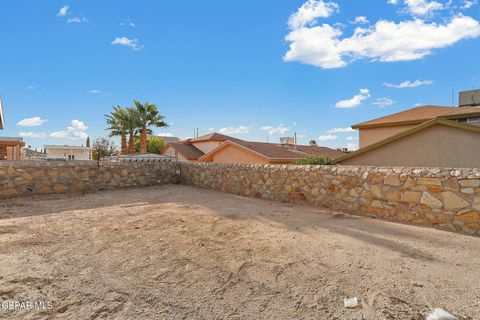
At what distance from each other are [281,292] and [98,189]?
9.86 m

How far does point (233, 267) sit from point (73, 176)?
9.14 meters


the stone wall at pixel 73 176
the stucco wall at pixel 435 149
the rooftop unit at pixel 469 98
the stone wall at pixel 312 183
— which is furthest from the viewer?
the rooftop unit at pixel 469 98

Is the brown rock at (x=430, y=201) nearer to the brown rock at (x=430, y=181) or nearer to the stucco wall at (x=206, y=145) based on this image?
the brown rock at (x=430, y=181)

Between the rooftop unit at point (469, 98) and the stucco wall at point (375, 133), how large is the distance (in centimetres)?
581

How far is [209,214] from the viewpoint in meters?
6.49

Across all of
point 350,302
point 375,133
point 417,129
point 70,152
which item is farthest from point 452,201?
point 70,152

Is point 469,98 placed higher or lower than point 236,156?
higher

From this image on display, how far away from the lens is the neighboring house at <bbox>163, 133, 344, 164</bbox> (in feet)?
73.9

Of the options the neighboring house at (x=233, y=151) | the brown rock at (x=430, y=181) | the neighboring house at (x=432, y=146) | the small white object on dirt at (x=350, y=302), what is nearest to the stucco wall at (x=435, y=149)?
the neighboring house at (x=432, y=146)

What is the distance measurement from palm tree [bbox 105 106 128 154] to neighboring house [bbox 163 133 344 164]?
5.25 metres

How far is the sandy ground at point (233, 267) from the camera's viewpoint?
2627 millimetres

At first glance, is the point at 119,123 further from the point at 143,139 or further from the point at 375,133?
the point at 375,133

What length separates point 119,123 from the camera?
2978cm

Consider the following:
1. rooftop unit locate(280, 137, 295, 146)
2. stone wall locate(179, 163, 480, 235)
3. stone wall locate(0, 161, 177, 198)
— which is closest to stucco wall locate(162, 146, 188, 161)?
rooftop unit locate(280, 137, 295, 146)
